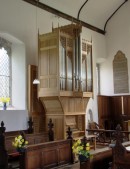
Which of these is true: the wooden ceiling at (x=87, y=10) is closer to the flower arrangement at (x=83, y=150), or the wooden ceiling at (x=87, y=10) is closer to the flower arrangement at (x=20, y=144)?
the flower arrangement at (x=20, y=144)

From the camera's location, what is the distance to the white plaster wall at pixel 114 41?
1291cm

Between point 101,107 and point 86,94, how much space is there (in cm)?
339

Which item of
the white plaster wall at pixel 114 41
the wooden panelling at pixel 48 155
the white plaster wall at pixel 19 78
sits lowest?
A: the wooden panelling at pixel 48 155

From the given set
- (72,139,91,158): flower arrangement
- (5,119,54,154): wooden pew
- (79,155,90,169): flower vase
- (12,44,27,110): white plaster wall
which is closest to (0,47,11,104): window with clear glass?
(12,44,27,110): white plaster wall

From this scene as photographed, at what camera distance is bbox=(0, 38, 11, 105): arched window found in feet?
29.7

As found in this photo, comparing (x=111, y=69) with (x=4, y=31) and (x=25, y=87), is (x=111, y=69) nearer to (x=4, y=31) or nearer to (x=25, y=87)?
(x=25, y=87)

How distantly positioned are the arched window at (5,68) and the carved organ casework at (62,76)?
3.54 ft

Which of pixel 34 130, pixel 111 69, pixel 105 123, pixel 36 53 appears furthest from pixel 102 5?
pixel 34 130

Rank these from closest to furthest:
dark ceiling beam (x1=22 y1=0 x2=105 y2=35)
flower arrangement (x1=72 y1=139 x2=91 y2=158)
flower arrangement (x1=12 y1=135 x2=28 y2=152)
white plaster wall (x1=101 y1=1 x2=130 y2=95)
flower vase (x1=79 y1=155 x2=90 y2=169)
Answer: flower vase (x1=79 y1=155 x2=90 y2=169) → flower arrangement (x1=72 y1=139 x2=91 y2=158) → flower arrangement (x1=12 y1=135 x2=28 y2=152) → dark ceiling beam (x1=22 y1=0 x2=105 y2=35) → white plaster wall (x1=101 y1=1 x2=130 y2=95)

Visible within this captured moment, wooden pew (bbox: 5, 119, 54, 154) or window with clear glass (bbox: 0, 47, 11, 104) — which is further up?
window with clear glass (bbox: 0, 47, 11, 104)

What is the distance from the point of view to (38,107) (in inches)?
369

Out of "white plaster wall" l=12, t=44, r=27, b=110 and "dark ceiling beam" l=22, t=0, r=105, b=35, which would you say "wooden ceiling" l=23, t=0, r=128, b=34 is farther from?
"white plaster wall" l=12, t=44, r=27, b=110

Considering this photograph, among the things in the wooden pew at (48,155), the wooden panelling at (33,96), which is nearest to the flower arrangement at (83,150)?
the wooden pew at (48,155)

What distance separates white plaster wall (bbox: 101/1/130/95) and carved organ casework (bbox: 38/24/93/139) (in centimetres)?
406
